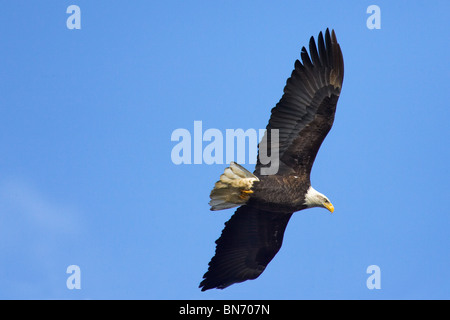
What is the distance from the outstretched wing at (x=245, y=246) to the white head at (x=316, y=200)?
1.04 m

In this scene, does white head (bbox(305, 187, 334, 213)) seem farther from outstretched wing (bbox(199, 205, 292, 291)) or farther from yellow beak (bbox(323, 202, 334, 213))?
outstretched wing (bbox(199, 205, 292, 291))

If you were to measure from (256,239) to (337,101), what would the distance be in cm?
317

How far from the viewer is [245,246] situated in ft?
52.5

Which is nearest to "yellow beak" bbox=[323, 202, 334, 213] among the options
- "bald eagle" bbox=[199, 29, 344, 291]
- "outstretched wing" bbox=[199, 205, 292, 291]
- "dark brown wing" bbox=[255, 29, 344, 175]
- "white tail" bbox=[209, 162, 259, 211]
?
"bald eagle" bbox=[199, 29, 344, 291]

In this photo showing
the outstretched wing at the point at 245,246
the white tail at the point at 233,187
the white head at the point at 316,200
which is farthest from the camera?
the outstretched wing at the point at 245,246

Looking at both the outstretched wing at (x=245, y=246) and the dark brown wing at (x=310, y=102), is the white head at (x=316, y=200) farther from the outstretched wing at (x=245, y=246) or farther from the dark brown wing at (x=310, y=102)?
the outstretched wing at (x=245, y=246)

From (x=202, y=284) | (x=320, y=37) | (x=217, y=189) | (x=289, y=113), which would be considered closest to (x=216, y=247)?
(x=202, y=284)

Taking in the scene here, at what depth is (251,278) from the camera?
16.1m

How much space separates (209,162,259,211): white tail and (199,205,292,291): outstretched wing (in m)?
1.08

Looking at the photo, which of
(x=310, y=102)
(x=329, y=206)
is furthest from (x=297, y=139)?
(x=329, y=206)

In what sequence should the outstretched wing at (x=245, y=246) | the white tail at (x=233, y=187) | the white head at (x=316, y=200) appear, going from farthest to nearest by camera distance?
1. the outstretched wing at (x=245, y=246)
2. the white head at (x=316, y=200)
3. the white tail at (x=233, y=187)

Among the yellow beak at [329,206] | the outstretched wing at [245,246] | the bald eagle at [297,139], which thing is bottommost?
the outstretched wing at [245,246]

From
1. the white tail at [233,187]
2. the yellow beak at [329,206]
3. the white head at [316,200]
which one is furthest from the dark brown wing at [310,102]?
the yellow beak at [329,206]

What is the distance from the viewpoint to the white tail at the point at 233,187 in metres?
14.6
